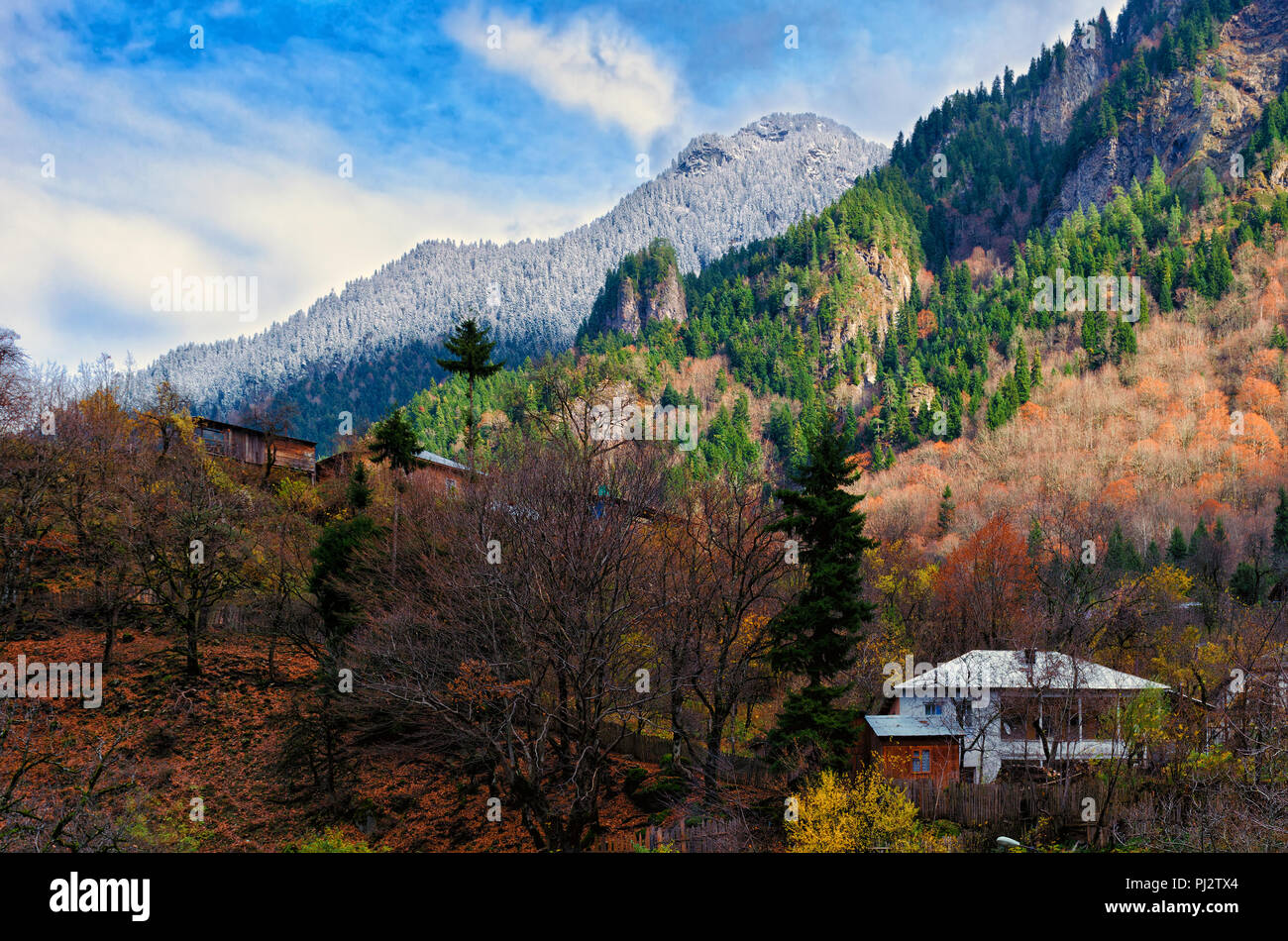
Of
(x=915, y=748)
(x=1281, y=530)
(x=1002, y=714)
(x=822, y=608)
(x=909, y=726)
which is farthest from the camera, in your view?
(x=1281, y=530)

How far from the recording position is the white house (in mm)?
34625

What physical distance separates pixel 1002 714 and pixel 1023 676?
209 cm

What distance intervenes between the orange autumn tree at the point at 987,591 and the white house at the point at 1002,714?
8.55 metres

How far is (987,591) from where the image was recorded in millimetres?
52875

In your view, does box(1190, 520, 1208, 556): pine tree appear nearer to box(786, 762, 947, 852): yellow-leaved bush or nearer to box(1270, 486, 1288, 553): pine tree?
box(1270, 486, 1288, 553): pine tree

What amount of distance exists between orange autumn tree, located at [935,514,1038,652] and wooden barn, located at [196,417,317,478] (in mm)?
45563

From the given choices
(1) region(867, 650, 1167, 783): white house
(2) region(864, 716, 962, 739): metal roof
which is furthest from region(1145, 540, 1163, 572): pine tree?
(2) region(864, 716, 962, 739): metal roof

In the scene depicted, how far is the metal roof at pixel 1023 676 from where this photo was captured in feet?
113

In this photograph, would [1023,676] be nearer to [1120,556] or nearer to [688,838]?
[688,838]

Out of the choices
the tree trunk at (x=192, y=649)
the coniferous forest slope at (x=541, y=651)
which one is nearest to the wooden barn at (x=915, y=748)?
the coniferous forest slope at (x=541, y=651)

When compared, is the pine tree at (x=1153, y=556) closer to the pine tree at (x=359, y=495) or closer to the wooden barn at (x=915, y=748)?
the wooden barn at (x=915, y=748)

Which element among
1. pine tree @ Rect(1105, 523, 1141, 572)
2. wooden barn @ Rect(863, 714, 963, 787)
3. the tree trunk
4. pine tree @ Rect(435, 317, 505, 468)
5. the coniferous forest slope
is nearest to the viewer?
the coniferous forest slope

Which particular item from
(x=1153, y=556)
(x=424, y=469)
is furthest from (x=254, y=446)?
(x=1153, y=556)
